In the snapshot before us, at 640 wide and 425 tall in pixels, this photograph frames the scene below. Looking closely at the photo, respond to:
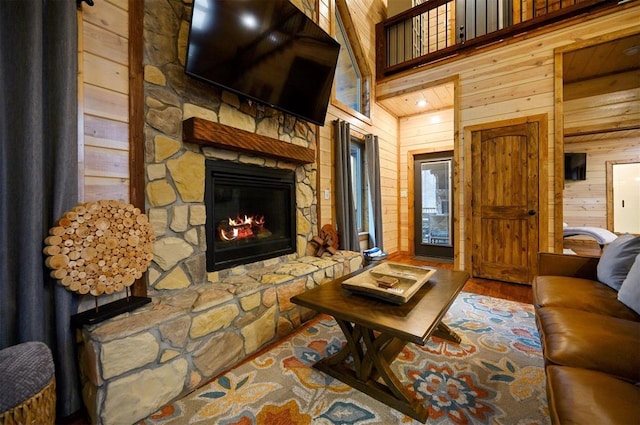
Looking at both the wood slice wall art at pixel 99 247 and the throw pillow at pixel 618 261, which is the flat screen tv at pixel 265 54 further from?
the throw pillow at pixel 618 261

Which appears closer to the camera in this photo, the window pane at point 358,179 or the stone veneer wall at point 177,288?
the stone veneer wall at point 177,288

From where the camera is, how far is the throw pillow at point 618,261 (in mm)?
1607

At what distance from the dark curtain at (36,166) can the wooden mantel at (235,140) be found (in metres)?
0.60

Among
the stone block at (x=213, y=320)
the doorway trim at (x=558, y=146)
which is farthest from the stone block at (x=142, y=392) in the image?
the doorway trim at (x=558, y=146)

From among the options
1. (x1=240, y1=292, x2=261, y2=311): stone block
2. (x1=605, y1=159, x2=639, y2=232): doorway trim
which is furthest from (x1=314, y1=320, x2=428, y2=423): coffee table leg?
(x1=605, y1=159, x2=639, y2=232): doorway trim

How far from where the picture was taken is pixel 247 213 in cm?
245

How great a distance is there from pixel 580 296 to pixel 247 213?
7.90 feet

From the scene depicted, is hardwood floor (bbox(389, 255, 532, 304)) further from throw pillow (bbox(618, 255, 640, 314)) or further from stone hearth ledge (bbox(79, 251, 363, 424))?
stone hearth ledge (bbox(79, 251, 363, 424))

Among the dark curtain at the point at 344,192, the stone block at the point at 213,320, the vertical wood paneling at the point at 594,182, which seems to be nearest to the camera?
the stone block at the point at 213,320

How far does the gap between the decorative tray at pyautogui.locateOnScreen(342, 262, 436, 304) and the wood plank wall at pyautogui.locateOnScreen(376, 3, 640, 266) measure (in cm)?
223

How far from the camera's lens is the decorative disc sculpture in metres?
1.21

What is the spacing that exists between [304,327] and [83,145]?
1.86 m

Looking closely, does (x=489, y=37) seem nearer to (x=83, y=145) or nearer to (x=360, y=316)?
(x=360, y=316)

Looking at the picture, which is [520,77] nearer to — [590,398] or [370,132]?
[370,132]
